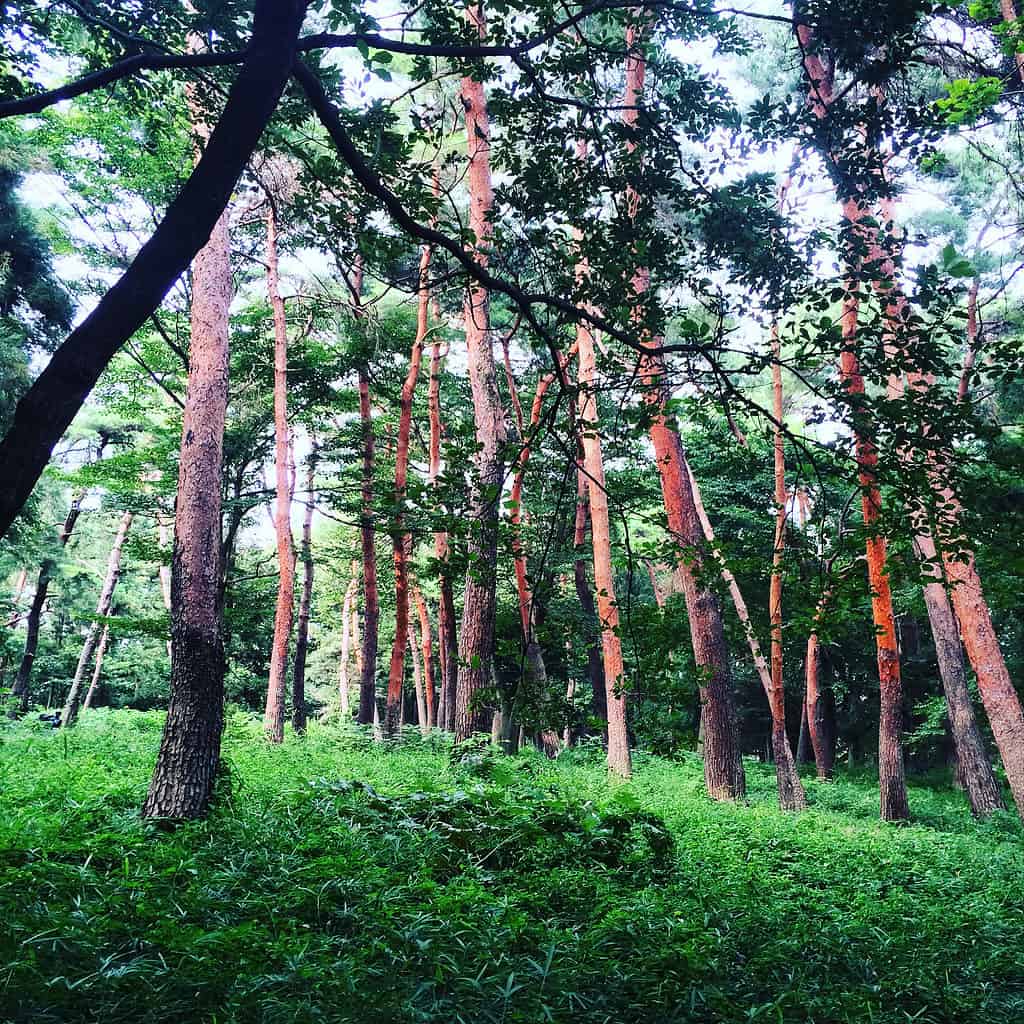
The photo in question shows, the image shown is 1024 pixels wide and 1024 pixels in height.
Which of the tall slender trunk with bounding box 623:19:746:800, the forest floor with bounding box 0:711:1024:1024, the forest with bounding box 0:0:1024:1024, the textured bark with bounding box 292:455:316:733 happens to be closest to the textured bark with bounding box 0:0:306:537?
the forest with bounding box 0:0:1024:1024

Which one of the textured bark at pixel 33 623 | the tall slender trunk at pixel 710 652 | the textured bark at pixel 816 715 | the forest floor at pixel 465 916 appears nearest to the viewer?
the forest floor at pixel 465 916

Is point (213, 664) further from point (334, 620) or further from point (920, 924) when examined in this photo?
point (334, 620)

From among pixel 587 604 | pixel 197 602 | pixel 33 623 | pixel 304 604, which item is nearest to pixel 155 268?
pixel 197 602

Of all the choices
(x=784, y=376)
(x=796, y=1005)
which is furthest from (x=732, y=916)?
(x=784, y=376)

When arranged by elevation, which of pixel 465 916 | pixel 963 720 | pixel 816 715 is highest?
pixel 816 715

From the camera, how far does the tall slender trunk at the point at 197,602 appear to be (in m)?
5.99

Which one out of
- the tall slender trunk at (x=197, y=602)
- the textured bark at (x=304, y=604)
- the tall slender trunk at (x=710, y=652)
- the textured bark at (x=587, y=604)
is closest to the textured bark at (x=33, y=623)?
the textured bark at (x=304, y=604)

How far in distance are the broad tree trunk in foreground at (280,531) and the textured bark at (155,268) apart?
12393 millimetres

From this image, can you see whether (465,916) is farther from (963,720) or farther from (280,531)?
(963,720)

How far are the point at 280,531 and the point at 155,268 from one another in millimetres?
12891

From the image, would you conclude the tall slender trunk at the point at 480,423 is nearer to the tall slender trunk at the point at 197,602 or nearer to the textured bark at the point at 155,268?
the tall slender trunk at the point at 197,602

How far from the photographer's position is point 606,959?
335 cm

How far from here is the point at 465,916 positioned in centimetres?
370

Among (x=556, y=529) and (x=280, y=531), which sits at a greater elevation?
(x=280, y=531)
